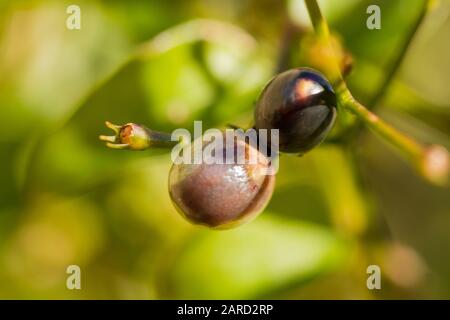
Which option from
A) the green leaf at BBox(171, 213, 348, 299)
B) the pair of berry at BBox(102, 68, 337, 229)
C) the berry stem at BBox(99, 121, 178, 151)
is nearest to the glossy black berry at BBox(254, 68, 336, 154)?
the pair of berry at BBox(102, 68, 337, 229)

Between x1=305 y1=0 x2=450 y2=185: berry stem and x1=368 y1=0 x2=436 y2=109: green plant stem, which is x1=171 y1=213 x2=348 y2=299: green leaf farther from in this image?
x1=305 y1=0 x2=450 y2=185: berry stem

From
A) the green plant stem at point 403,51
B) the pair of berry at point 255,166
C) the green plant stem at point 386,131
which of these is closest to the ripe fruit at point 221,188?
the pair of berry at point 255,166

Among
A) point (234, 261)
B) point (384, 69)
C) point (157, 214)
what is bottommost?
point (234, 261)

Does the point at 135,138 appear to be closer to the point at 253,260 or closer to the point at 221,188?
the point at 221,188

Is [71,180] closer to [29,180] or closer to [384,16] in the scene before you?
[29,180]

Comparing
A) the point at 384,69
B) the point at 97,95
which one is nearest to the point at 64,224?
the point at 97,95

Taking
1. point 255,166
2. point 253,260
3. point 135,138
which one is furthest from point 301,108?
point 253,260

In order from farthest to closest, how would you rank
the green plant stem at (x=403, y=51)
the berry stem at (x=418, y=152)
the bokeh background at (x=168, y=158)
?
the bokeh background at (x=168, y=158), the green plant stem at (x=403, y=51), the berry stem at (x=418, y=152)

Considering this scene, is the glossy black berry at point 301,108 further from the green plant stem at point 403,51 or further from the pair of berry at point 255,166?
the green plant stem at point 403,51
